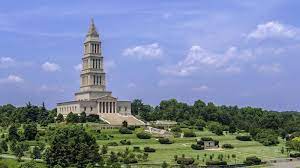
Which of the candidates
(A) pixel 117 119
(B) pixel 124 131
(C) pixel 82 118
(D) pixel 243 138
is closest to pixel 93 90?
(A) pixel 117 119

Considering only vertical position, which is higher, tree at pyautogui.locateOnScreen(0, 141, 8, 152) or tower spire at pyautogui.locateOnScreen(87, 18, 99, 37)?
tower spire at pyautogui.locateOnScreen(87, 18, 99, 37)

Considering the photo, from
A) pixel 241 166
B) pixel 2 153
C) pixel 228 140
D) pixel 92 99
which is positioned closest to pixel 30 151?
pixel 2 153

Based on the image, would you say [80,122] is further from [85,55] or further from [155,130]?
[85,55]

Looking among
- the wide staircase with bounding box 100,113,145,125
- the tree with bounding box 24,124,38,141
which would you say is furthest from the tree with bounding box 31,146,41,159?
the wide staircase with bounding box 100,113,145,125

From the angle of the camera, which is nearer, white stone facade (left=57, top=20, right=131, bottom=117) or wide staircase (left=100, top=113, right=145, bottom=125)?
wide staircase (left=100, top=113, right=145, bottom=125)

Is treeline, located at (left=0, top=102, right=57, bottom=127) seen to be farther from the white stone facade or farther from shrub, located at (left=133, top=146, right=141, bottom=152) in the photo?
shrub, located at (left=133, top=146, right=141, bottom=152)

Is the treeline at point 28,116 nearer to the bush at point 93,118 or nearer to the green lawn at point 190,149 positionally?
the bush at point 93,118

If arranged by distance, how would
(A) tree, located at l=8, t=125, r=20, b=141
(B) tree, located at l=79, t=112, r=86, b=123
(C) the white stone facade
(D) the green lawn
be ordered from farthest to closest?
(C) the white stone facade < (B) tree, located at l=79, t=112, r=86, b=123 < (A) tree, located at l=8, t=125, r=20, b=141 < (D) the green lawn

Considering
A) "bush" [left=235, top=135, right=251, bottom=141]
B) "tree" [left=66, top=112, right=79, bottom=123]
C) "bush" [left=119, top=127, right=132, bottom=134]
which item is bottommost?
"bush" [left=235, top=135, right=251, bottom=141]
